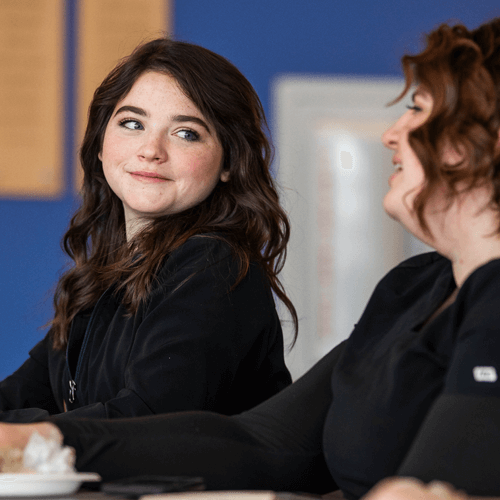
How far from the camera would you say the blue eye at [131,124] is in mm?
1703

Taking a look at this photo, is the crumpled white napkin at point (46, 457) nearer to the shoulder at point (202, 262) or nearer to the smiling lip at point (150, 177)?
the shoulder at point (202, 262)

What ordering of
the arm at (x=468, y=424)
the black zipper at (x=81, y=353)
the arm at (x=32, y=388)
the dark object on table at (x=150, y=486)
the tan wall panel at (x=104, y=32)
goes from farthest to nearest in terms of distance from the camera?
1. the tan wall panel at (x=104, y=32)
2. the arm at (x=32, y=388)
3. the black zipper at (x=81, y=353)
4. the dark object on table at (x=150, y=486)
5. the arm at (x=468, y=424)

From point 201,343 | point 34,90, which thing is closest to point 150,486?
point 201,343

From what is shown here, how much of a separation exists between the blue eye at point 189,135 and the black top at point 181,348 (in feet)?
0.81

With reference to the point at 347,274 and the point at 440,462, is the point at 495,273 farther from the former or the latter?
the point at 347,274

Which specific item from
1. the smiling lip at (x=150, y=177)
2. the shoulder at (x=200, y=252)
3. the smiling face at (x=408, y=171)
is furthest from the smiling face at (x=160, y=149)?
the smiling face at (x=408, y=171)

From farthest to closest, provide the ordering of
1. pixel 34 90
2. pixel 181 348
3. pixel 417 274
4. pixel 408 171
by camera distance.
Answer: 1. pixel 34 90
2. pixel 181 348
3. pixel 417 274
4. pixel 408 171

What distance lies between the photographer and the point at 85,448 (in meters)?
1.03

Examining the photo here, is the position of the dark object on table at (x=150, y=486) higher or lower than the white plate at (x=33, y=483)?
lower

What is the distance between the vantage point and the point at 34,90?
3.21 m

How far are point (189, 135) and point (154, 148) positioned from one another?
0.09m

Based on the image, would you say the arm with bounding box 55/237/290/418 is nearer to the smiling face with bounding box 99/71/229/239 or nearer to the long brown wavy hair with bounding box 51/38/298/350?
the long brown wavy hair with bounding box 51/38/298/350

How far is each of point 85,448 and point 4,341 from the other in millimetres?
2215

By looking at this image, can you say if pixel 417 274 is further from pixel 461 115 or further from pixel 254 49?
pixel 254 49
